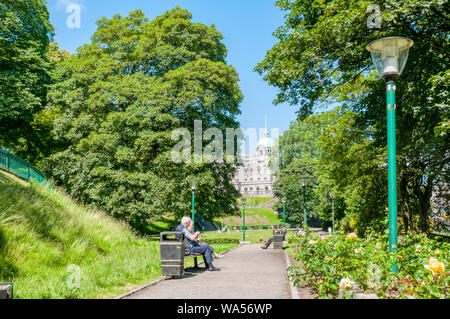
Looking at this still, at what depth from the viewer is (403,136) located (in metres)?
12.8

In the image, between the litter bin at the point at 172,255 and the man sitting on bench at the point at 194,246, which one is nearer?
the litter bin at the point at 172,255

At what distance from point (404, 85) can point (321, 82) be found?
2.61 metres

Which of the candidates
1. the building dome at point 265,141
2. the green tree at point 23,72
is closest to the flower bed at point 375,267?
the green tree at point 23,72

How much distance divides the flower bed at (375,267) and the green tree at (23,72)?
1992 cm

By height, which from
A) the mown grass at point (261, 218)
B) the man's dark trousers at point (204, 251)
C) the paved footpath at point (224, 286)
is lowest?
the mown grass at point (261, 218)

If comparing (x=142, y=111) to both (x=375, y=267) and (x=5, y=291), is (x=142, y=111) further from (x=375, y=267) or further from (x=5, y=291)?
(x=375, y=267)

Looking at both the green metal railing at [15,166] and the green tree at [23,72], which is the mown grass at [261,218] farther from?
the green metal railing at [15,166]

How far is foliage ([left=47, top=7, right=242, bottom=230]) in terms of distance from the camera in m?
19.8

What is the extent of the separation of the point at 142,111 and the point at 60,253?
1213 centimetres

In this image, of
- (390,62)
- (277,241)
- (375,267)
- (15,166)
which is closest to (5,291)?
(375,267)

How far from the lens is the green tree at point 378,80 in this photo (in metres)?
9.48

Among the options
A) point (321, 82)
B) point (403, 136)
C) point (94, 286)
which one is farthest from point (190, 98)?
point (94, 286)

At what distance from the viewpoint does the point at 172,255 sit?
844 centimetres
